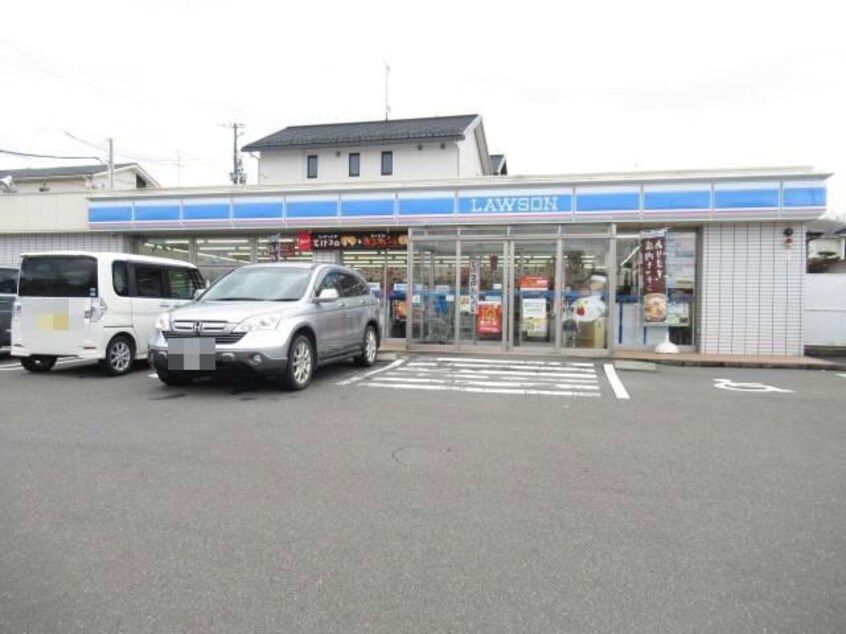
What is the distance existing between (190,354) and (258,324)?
0.90m

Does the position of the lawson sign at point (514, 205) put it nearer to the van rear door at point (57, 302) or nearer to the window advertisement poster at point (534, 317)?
the window advertisement poster at point (534, 317)

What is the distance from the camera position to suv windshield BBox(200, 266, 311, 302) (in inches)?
341

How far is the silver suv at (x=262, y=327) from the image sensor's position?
25.2 ft

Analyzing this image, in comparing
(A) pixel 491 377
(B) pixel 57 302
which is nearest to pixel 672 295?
(A) pixel 491 377

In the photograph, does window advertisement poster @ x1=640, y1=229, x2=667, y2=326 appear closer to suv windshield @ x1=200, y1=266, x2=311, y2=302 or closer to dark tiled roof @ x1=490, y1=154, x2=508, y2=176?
suv windshield @ x1=200, y1=266, x2=311, y2=302

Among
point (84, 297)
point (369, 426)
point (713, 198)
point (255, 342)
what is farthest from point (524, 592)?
point (713, 198)

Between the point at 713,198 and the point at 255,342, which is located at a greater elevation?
the point at 713,198

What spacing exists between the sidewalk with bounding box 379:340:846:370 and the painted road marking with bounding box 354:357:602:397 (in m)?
1.27

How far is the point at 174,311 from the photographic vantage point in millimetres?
8125

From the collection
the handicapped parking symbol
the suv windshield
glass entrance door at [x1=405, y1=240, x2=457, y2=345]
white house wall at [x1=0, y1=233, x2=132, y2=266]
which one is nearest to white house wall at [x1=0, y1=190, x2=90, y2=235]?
white house wall at [x1=0, y1=233, x2=132, y2=266]

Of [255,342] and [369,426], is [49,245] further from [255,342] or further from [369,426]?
[369,426]

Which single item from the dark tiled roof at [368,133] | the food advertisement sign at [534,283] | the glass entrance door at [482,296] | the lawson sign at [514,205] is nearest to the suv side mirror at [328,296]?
the glass entrance door at [482,296]

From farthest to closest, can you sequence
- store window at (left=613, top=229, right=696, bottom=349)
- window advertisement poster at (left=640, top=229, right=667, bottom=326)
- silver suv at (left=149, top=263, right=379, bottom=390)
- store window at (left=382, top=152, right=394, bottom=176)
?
store window at (left=382, top=152, right=394, bottom=176)
store window at (left=613, top=229, right=696, bottom=349)
window advertisement poster at (left=640, top=229, right=667, bottom=326)
silver suv at (left=149, top=263, right=379, bottom=390)

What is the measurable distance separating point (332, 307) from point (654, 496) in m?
5.98
